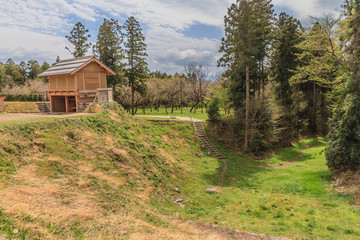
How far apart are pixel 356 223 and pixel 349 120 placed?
30.9ft

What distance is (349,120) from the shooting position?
17.1 m

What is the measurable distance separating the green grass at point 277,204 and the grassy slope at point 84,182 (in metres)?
1.82

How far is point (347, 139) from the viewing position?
17.5 m

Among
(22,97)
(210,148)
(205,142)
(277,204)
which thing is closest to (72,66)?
(22,97)

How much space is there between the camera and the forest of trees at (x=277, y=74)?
1764 cm

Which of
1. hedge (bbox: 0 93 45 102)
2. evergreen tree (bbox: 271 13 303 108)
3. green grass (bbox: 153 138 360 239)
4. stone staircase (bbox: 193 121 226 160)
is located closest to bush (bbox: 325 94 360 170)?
green grass (bbox: 153 138 360 239)

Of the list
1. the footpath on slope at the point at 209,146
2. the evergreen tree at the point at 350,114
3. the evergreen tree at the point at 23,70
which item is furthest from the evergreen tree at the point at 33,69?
the evergreen tree at the point at 350,114

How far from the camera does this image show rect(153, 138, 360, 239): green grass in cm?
1052

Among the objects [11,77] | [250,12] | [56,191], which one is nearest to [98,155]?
[56,191]

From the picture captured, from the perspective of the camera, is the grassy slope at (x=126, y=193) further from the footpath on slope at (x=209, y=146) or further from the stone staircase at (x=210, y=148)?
the footpath on slope at (x=209, y=146)

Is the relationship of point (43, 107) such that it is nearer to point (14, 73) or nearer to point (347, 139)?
point (347, 139)

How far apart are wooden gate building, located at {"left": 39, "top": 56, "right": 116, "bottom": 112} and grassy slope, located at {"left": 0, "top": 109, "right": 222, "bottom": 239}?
6.95 meters

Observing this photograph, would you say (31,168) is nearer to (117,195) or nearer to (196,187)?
(117,195)

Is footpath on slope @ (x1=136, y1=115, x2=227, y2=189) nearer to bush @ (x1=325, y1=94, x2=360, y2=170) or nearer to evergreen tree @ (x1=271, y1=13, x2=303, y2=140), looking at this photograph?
bush @ (x1=325, y1=94, x2=360, y2=170)
